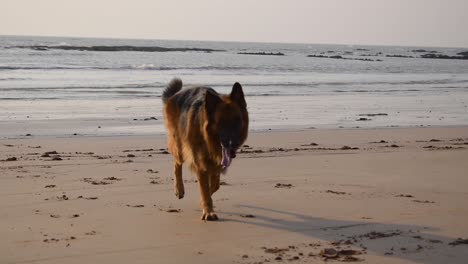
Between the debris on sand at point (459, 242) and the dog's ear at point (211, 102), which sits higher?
the dog's ear at point (211, 102)

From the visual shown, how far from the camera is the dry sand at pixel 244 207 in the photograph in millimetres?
5191

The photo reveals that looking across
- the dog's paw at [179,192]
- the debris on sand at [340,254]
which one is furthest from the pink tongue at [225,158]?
the debris on sand at [340,254]

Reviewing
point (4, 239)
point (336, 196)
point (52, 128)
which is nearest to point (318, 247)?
point (336, 196)

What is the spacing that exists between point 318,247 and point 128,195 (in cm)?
282

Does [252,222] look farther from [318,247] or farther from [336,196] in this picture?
[336,196]

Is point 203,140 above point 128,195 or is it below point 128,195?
above

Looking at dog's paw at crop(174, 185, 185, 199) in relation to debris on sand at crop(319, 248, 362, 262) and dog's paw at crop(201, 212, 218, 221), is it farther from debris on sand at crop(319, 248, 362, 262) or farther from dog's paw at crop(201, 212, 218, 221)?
debris on sand at crop(319, 248, 362, 262)

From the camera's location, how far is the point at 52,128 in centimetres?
1397

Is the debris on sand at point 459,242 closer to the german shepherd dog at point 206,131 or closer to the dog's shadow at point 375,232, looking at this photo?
the dog's shadow at point 375,232

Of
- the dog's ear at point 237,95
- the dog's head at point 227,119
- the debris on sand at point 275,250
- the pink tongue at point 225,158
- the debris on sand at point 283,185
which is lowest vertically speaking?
the debris on sand at point 283,185

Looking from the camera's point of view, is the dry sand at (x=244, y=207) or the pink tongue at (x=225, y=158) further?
the pink tongue at (x=225, y=158)

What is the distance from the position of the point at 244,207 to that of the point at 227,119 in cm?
141

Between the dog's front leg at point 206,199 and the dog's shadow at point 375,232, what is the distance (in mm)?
202

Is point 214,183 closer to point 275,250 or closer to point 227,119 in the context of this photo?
point 227,119
